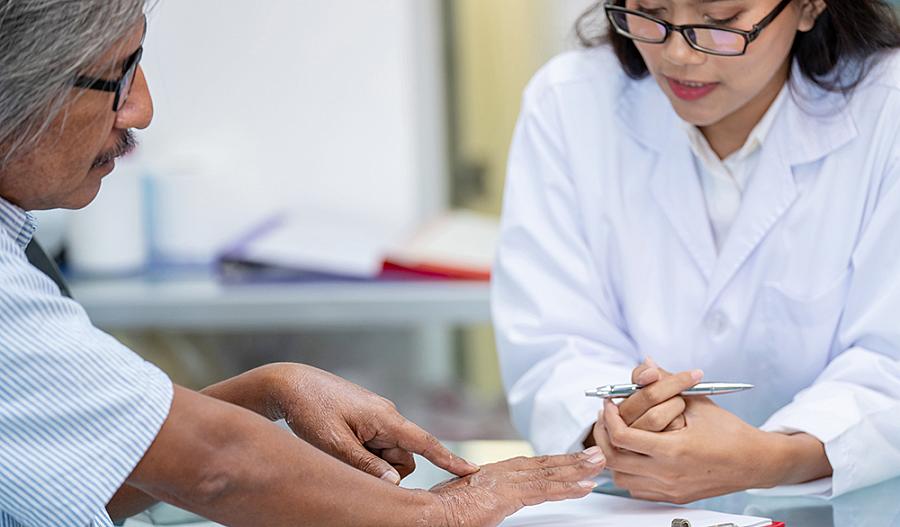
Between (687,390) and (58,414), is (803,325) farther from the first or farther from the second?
(58,414)

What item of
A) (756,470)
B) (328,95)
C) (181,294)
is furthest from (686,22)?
(328,95)

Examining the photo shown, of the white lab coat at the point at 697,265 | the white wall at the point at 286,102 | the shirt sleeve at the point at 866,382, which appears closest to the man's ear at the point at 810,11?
the white lab coat at the point at 697,265

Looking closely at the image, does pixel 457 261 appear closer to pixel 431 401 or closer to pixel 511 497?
pixel 431 401

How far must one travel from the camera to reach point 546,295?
1743mm

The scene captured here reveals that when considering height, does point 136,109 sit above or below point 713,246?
above

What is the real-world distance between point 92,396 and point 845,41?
1.13 metres

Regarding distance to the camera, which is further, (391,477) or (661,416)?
(661,416)

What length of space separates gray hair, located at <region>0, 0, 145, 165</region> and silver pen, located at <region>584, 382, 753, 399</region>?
0.71 m

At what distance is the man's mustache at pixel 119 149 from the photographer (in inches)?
44.6

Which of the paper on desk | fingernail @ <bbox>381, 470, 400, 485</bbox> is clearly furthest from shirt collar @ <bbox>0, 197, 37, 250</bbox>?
the paper on desk

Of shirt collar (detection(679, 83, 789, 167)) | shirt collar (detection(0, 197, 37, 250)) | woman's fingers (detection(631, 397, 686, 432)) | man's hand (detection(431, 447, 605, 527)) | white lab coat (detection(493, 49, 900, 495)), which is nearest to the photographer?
shirt collar (detection(0, 197, 37, 250))

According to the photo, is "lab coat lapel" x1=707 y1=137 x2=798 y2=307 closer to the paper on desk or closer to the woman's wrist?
the woman's wrist

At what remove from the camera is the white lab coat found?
→ 158 cm

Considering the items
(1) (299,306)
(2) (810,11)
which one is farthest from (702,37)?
(1) (299,306)
